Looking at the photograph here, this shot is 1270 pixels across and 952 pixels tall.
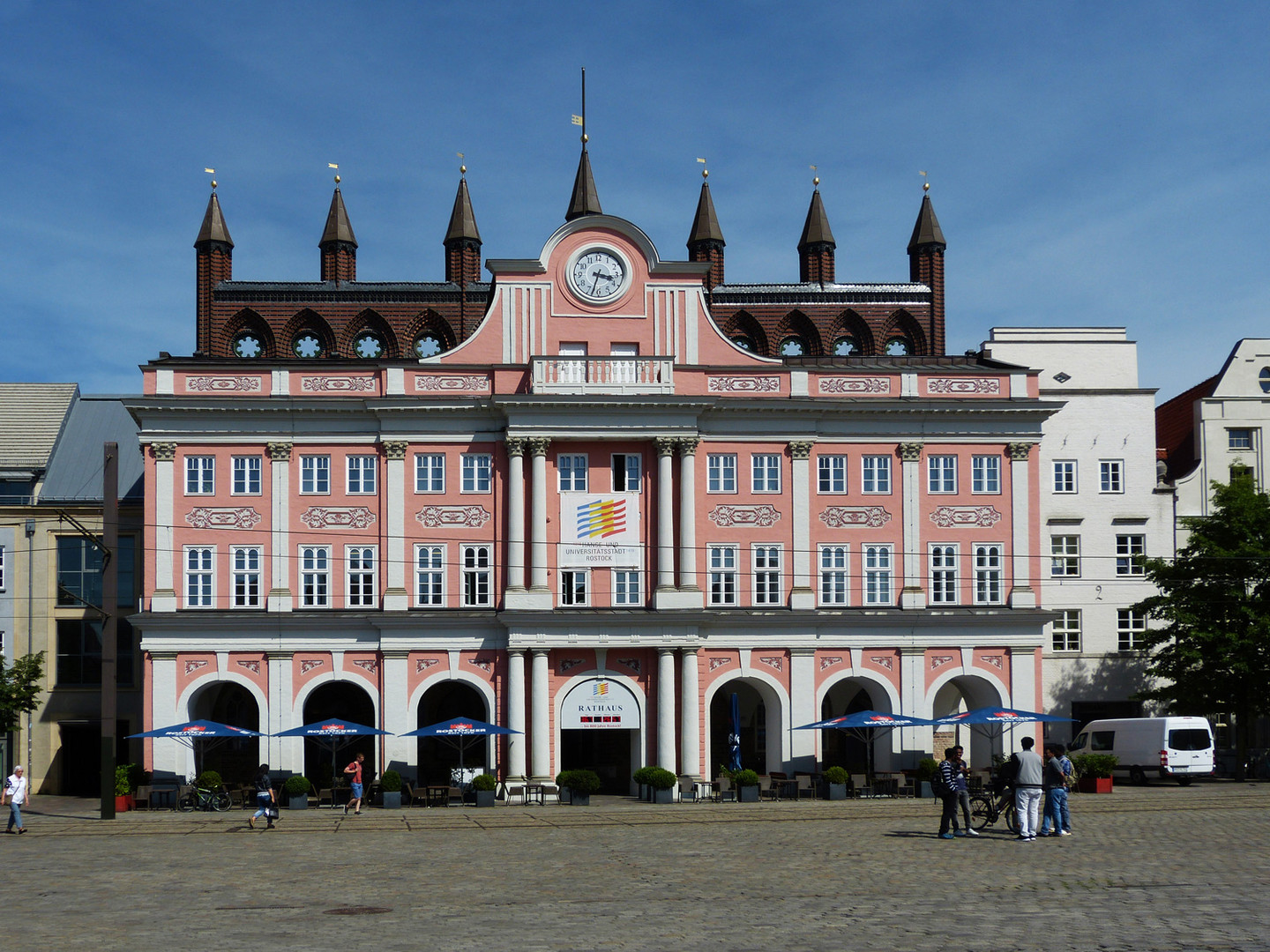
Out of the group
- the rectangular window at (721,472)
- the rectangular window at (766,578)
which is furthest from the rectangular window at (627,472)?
the rectangular window at (766,578)

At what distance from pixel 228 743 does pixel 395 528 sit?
1061 cm

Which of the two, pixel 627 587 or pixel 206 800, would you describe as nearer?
A: pixel 206 800

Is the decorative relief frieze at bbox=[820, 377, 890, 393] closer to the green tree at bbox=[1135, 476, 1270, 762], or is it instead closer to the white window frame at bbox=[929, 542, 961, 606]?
the white window frame at bbox=[929, 542, 961, 606]

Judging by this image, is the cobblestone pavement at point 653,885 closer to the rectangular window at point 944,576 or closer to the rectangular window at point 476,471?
the rectangular window at point 944,576

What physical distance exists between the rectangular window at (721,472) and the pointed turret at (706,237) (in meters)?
23.2

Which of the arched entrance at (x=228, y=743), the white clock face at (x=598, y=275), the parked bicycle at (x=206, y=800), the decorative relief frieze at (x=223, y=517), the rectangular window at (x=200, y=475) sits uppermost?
the white clock face at (x=598, y=275)

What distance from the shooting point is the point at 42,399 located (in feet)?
213

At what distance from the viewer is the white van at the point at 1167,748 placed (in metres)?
54.0

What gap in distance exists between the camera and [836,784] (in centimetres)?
4862

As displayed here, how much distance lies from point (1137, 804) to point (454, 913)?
1090 inches

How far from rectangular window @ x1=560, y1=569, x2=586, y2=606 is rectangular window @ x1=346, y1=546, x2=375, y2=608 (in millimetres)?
6773

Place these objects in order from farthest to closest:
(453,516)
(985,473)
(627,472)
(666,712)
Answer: (985,473) < (627,472) < (453,516) < (666,712)

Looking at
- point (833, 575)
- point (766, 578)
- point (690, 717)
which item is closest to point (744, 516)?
point (766, 578)

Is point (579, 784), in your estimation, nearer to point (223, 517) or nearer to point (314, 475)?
point (314, 475)
